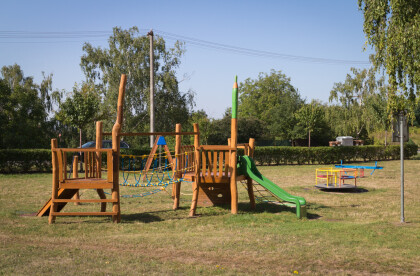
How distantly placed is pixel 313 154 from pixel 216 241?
20944mm

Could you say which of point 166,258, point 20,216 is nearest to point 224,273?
point 166,258

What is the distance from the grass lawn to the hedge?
30.7ft

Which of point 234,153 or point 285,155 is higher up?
point 234,153

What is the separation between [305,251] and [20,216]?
6.15 metres

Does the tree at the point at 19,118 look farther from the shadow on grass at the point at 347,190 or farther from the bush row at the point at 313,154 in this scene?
the shadow on grass at the point at 347,190

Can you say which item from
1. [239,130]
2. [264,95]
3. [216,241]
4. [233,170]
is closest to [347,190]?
[233,170]

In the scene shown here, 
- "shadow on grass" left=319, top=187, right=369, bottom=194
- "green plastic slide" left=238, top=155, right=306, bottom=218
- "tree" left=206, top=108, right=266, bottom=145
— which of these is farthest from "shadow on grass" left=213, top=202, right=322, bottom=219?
"tree" left=206, top=108, right=266, bottom=145

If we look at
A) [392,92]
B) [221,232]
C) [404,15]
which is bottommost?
[221,232]

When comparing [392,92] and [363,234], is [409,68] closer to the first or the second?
[392,92]

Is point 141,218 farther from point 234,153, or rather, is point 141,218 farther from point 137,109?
point 137,109

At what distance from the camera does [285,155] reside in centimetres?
2609

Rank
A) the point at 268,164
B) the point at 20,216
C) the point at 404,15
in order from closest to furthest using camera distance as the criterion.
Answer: the point at 20,216 → the point at 404,15 → the point at 268,164

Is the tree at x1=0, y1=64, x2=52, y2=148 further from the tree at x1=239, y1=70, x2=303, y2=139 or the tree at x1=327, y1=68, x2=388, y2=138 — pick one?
the tree at x1=239, y1=70, x2=303, y2=139

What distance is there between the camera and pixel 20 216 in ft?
29.1
